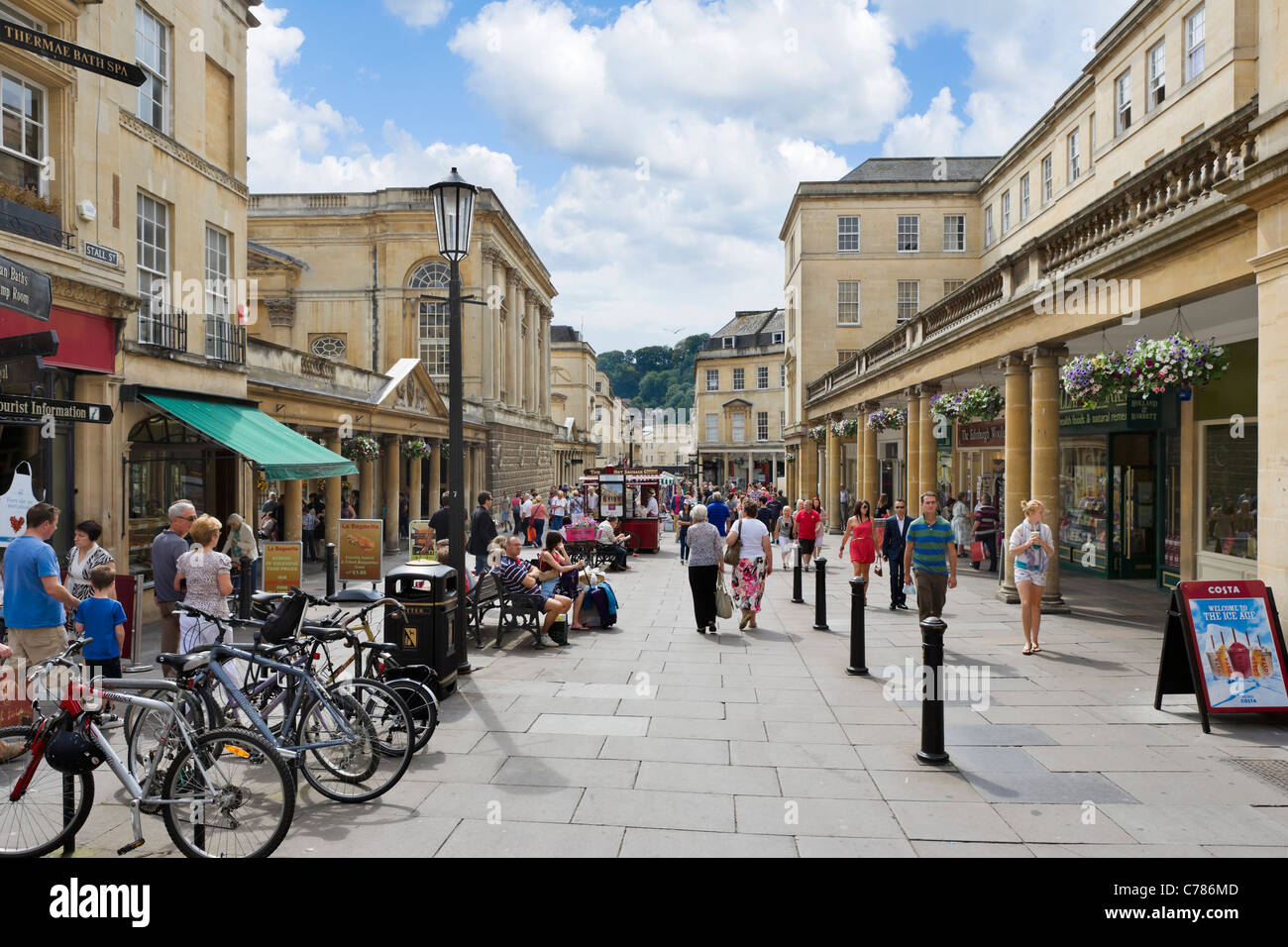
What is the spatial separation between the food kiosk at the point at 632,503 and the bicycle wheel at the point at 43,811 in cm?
2108

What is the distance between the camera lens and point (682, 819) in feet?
16.8

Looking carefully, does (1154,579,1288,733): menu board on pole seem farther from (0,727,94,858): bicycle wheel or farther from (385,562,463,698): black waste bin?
(0,727,94,858): bicycle wheel

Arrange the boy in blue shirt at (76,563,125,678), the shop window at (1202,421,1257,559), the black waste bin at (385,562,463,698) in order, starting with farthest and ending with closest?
1. the shop window at (1202,421,1257,559)
2. the black waste bin at (385,562,463,698)
3. the boy in blue shirt at (76,563,125,678)


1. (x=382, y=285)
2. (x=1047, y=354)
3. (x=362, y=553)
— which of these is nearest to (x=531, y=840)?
(x=362, y=553)

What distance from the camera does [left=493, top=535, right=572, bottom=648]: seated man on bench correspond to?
10688mm

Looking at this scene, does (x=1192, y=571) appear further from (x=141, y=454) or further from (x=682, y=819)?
(x=141, y=454)

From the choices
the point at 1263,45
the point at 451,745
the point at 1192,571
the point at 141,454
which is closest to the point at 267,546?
the point at 141,454

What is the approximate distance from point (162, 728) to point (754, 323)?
264ft

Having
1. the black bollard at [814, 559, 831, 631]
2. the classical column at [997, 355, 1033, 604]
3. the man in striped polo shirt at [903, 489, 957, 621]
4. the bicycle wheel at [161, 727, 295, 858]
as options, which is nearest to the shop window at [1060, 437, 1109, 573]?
the classical column at [997, 355, 1033, 604]

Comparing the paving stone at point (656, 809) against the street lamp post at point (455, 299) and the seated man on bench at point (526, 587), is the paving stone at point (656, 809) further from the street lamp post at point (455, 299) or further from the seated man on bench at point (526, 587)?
the seated man on bench at point (526, 587)

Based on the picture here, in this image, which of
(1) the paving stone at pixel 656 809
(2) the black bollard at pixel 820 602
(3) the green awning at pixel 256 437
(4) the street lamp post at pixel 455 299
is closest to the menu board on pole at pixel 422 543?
(3) the green awning at pixel 256 437

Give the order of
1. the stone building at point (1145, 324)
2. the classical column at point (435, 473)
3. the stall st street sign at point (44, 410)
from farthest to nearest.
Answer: the classical column at point (435, 473), the stall st street sign at point (44, 410), the stone building at point (1145, 324)

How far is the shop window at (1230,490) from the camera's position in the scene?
1241 cm
